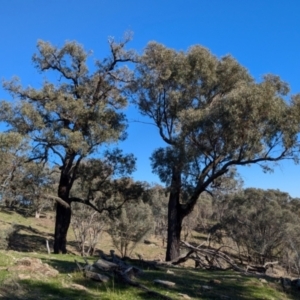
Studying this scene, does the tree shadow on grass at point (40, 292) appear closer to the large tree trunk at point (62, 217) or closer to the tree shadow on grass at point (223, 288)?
the tree shadow on grass at point (223, 288)

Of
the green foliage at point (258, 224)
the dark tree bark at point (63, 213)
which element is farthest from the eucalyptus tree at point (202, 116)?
the green foliage at point (258, 224)

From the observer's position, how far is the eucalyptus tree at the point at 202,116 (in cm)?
1622

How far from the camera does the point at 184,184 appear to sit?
18969mm

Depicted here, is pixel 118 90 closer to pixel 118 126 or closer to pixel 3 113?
pixel 118 126

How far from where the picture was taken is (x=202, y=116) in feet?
56.3

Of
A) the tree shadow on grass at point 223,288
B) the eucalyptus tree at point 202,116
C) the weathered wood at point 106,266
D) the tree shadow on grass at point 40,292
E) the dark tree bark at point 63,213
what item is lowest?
the tree shadow on grass at point 223,288

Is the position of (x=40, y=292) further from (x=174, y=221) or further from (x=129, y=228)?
(x=129, y=228)

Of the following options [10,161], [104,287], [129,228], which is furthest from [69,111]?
A: [129,228]

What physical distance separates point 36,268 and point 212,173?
1102cm

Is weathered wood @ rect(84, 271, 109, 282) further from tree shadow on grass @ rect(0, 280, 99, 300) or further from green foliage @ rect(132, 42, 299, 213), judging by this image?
green foliage @ rect(132, 42, 299, 213)

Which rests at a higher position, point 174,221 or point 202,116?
point 202,116

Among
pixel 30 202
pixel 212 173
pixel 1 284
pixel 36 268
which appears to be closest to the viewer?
pixel 1 284

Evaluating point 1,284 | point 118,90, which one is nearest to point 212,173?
point 118,90

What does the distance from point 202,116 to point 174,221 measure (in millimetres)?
5557
